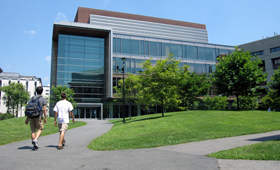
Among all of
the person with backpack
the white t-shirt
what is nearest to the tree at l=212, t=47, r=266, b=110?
Answer: the white t-shirt

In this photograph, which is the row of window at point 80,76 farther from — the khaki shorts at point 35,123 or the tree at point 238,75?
the khaki shorts at point 35,123

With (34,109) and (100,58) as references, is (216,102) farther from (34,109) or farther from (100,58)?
(34,109)

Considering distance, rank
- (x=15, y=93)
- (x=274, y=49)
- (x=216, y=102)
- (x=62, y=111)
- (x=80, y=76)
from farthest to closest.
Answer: (x=274, y=49), (x=216, y=102), (x=80, y=76), (x=15, y=93), (x=62, y=111)

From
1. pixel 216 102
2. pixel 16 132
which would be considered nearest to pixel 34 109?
pixel 16 132

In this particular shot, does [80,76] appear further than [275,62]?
No

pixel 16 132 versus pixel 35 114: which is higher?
pixel 35 114

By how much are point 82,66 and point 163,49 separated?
1574 cm

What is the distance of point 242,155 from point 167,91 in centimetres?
1600

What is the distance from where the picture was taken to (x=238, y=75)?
80.2 ft

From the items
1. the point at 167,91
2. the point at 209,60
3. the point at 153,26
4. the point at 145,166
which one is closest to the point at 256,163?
the point at 145,166

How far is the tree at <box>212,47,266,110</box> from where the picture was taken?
2420cm

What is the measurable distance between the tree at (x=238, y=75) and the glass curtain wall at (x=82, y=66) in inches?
862

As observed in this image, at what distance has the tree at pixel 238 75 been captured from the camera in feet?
79.4

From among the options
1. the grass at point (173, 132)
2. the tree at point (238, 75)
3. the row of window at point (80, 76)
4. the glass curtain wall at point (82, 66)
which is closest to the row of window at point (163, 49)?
the glass curtain wall at point (82, 66)
